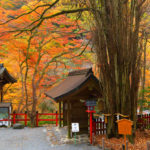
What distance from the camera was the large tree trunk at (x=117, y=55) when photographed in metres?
7.57

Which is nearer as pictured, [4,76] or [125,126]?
[125,126]

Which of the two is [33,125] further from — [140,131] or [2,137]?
[140,131]

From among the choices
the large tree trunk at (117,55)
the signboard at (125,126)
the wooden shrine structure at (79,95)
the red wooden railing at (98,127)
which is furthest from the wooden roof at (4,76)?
the signboard at (125,126)

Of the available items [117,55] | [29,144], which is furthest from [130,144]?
[29,144]

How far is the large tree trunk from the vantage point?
757 cm

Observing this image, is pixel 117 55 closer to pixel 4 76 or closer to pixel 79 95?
pixel 79 95

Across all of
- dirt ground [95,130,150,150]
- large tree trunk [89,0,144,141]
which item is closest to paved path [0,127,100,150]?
dirt ground [95,130,150,150]

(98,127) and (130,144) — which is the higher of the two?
(98,127)

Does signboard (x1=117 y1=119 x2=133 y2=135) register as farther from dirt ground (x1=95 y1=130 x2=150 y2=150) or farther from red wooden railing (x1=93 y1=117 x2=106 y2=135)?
red wooden railing (x1=93 y1=117 x2=106 y2=135)

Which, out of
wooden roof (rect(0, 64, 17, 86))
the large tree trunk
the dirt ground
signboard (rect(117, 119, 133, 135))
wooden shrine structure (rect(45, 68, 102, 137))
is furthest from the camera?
wooden roof (rect(0, 64, 17, 86))

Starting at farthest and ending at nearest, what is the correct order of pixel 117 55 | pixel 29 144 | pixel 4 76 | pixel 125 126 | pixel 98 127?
pixel 4 76, pixel 98 127, pixel 29 144, pixel 117 55, pixel 125 126

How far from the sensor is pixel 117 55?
768cm

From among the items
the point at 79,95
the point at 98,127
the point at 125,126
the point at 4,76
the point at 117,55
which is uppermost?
the point at 117,55

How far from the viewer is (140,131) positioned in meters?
9.17
